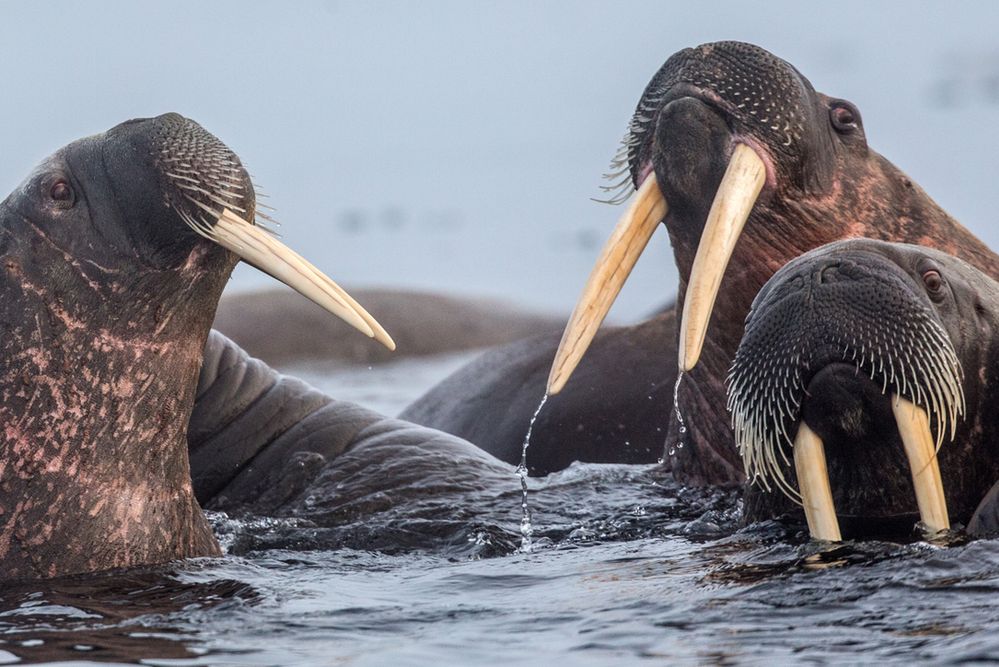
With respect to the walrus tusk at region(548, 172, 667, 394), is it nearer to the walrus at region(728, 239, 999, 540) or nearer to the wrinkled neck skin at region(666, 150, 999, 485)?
the wrinkled neck skin at region(666, 150, 999, 485)

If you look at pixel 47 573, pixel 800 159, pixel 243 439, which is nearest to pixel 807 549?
pixel 800 159

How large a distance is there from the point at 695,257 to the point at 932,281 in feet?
3.77

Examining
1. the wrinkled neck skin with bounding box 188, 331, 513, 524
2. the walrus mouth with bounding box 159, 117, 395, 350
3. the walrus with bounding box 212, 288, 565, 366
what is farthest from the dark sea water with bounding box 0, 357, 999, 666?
the walrus with bounding box 212, 288, 565, 366

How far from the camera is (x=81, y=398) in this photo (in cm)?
622

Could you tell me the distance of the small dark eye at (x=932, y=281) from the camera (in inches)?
229

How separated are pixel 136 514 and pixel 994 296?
3.01m

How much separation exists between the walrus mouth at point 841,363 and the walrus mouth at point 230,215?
4.11ft

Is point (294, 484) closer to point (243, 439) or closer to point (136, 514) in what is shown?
point (243, 439)

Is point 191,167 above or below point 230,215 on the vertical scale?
above

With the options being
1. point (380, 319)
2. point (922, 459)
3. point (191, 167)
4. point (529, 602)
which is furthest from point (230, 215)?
point (380, 319)

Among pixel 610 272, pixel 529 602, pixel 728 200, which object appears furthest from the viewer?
pixel 610 272

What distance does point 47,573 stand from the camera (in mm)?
6094

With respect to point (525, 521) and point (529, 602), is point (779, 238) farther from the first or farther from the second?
point (529, 602)

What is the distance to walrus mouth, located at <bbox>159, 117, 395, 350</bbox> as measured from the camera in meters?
5.96
